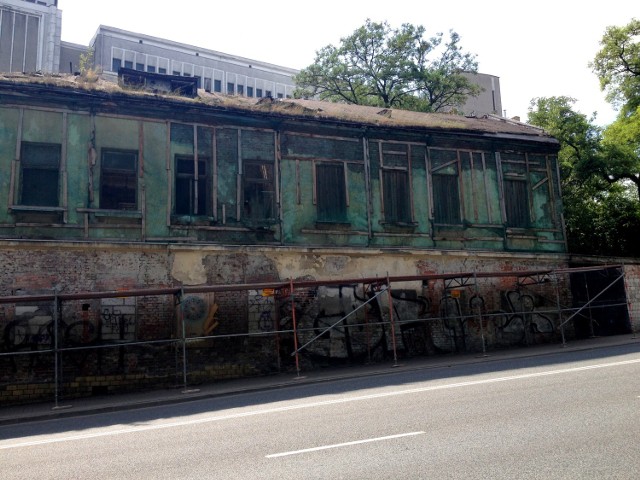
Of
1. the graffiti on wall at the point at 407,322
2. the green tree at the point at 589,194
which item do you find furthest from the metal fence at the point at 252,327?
the green tree at the point at 589,194

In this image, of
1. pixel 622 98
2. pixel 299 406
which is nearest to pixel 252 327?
A: pixel 299 406

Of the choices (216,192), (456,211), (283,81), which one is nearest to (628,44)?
(456,211)

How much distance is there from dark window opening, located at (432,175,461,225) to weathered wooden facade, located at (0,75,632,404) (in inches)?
2.0

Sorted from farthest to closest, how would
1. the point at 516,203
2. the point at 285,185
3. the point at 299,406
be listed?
1. the point at 516,203
2. the point at 285,185
3. the point at 299,406

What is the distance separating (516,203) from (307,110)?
26.6 ft

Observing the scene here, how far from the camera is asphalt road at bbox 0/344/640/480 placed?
5.51 metres

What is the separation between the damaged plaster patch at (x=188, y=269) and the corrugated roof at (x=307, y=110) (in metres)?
4.24

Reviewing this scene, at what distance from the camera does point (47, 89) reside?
14.4m

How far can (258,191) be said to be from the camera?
54.5 feet

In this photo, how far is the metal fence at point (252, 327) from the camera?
13305mm

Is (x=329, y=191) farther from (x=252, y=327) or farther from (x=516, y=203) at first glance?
(x=516, y=203)

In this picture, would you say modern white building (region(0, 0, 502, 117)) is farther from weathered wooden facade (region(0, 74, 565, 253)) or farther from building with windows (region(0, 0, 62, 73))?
weathered wooden facade (region(0, 74, 565, 253))

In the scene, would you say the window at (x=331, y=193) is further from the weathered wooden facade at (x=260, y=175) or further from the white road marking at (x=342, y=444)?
the white road marking at (x=342, y=444)

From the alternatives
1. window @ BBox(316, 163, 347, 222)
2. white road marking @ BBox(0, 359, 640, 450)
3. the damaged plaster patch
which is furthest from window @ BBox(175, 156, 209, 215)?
white road marking @ BBox(0, 359, 640, 450)
